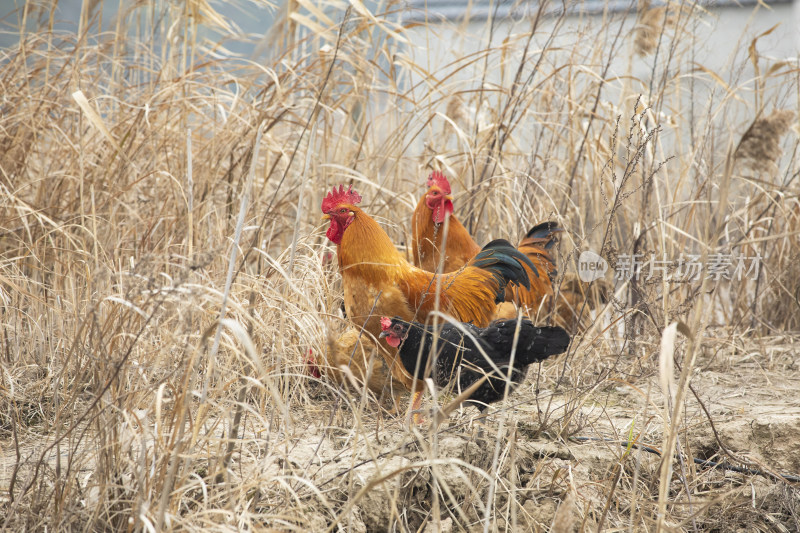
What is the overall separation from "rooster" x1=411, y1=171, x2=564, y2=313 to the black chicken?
0.72m

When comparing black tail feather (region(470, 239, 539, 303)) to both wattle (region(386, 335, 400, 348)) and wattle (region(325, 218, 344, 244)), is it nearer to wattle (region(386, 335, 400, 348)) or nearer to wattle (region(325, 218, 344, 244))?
wattle (region(325, 218, 344, 244))

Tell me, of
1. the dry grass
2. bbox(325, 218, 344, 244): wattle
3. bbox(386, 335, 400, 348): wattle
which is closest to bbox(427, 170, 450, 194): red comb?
the dry grass

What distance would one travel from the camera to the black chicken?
228 centimetres

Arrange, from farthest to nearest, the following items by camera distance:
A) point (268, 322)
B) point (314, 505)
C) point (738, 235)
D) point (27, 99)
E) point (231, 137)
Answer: point (738, 235) → point (231, 137) → point (27, 99) → point (268, 322) → point (314, 505)

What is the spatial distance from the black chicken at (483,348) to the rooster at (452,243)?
721 mm

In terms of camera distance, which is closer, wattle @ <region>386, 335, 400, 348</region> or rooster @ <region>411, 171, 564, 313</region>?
wattle @ <region>386, 335, 400, 348</region>

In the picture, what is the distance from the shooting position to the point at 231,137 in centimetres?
321

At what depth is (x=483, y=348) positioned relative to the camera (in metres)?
2.39

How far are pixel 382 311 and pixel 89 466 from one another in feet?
4.12

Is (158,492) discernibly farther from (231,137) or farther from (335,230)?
Result: (231,137)

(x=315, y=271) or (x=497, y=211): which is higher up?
(x=497, y=211)

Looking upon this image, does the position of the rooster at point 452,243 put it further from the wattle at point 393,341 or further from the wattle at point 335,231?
the wattle at point 393,341

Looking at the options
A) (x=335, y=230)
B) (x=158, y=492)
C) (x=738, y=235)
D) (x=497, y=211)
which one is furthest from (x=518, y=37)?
(x=158, y=492)

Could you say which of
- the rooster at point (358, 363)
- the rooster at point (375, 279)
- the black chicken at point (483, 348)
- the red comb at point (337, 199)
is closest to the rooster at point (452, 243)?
the rooster at point (375, 279)
